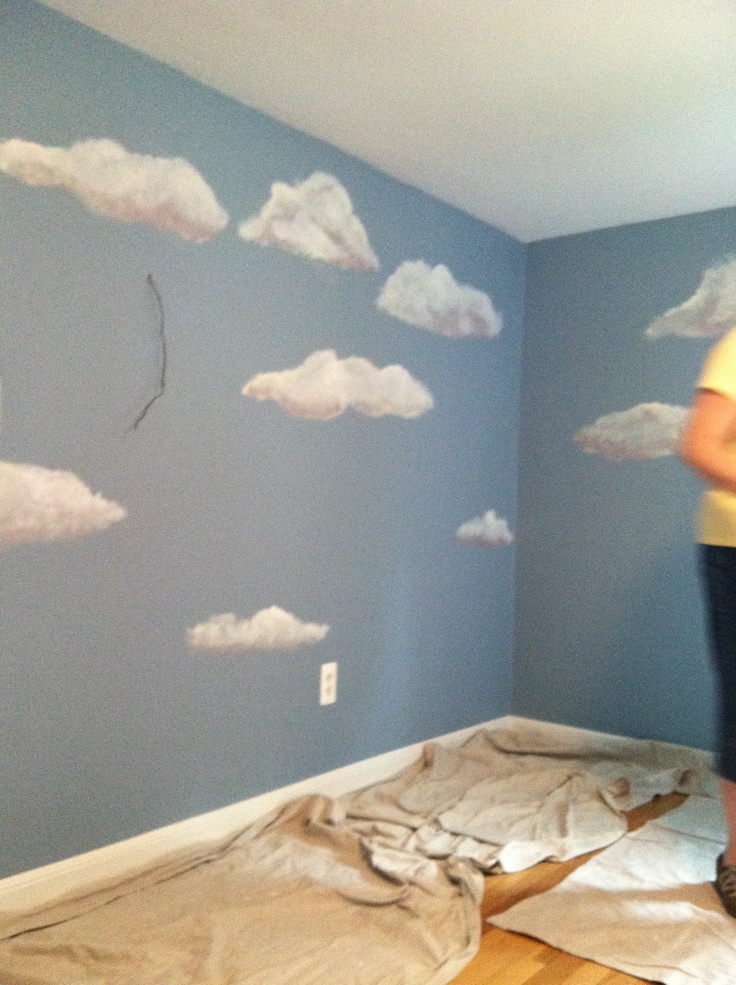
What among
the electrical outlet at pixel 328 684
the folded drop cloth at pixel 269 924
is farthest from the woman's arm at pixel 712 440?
the electrical outlet at pixel 328 684

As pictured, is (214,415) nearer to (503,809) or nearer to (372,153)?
(372,153)

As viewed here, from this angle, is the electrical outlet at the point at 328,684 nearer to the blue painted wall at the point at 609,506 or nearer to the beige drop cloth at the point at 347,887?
the beige drop cloth at the point at 347,887

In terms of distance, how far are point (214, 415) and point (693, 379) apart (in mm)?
1713

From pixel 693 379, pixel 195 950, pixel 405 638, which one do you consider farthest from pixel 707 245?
pixel 195 950

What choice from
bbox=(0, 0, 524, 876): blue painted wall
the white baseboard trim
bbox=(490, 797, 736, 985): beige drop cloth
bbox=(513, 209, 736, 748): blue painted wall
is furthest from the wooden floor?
bbox=(513, 209, 736, 748): blue painted wall

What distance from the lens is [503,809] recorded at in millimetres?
2506

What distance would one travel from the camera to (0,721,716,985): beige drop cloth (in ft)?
5.48

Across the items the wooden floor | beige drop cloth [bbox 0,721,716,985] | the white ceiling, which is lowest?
the wooden floor

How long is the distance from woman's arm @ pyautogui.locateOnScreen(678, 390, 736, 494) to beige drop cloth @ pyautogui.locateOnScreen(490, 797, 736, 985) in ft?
3.09

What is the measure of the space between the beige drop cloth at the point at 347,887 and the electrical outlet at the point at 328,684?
0.94 feet

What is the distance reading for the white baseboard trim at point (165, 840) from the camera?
73.6 inches

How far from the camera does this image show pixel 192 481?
218cm

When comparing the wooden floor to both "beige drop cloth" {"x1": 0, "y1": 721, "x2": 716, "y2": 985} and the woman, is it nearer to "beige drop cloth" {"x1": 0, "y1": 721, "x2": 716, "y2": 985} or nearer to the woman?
"beige drop cloth" {"x1": 0, "y1": 721, "x2": 716, "y2": 985}

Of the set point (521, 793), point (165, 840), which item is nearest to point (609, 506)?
point (521, 793)
